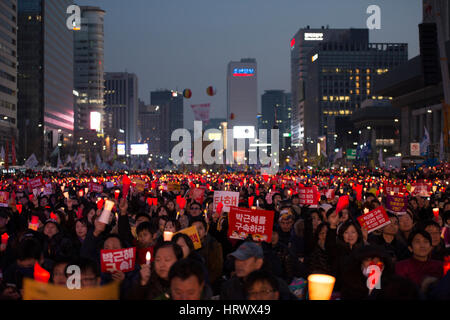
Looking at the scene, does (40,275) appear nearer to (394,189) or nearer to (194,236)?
(194,236)

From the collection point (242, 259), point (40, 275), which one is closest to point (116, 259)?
point (40, 275)

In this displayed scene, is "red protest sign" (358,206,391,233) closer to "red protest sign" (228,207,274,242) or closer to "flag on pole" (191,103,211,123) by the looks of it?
"red protest sign" (228,207,274,242)

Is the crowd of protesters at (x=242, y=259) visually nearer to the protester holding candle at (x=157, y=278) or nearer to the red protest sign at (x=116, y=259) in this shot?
the protester holding candle at (x=157, y=278)

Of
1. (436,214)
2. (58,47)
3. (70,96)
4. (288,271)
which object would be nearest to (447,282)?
(288,271)

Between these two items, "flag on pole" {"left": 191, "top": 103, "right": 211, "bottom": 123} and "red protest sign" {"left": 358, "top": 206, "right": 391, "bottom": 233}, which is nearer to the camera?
"red protest sign" {"left": 358, "top": 206, "right": 391, "bottom": 233}

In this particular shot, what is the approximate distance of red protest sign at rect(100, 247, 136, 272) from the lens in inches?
268

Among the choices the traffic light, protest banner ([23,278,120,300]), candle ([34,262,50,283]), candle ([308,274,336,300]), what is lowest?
candle ([34,262,50,283])

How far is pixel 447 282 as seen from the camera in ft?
14.6

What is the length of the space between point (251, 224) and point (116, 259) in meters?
2.43

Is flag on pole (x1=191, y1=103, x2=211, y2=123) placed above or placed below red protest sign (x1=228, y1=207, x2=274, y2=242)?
above

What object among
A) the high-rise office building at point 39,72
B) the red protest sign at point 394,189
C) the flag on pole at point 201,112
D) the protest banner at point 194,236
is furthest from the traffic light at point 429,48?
the high-rise office building at point 39,72

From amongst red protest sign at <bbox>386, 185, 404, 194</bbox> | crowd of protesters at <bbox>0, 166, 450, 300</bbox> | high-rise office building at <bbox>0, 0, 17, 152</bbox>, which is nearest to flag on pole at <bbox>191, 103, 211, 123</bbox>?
high-rise office building at <bbox>0, 0, 17, 152</bbox>

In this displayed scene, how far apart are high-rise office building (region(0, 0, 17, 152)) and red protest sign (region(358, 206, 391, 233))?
95.9 metres
